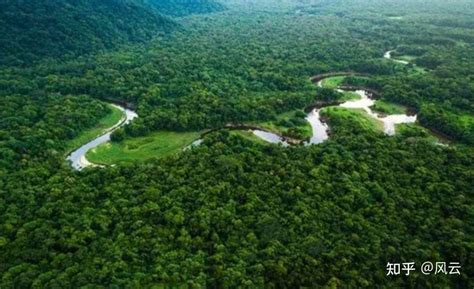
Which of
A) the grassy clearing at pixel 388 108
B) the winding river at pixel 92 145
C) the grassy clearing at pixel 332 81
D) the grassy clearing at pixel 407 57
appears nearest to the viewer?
the winding river at pixel 92 145

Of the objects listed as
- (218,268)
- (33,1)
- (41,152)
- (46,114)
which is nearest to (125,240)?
(218,268)

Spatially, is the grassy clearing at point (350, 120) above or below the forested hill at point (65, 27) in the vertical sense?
below

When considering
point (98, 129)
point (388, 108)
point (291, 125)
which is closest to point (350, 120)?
point (291, 125)

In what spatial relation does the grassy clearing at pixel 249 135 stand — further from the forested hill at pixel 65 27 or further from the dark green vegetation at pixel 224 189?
the forested hill at pixel 65 27

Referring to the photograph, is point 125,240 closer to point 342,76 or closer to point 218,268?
point 218,268

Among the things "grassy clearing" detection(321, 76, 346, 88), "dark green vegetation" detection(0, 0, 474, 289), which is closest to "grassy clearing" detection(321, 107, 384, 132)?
"dark green vegetation" detection(0, 0, 474, 289)

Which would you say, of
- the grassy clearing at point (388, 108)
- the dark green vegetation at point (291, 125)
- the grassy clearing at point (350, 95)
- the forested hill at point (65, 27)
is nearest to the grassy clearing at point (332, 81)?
the grassy clearing at point (350, 95)

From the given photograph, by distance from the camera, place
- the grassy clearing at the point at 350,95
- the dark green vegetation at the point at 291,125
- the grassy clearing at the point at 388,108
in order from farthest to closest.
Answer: the grassy clearing at the point at 350,95, the grassy clearing at the point at 388,108, the dark green vegetation at the point at 291,125
